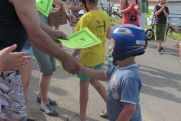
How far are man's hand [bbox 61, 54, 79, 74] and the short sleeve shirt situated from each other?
0.59m

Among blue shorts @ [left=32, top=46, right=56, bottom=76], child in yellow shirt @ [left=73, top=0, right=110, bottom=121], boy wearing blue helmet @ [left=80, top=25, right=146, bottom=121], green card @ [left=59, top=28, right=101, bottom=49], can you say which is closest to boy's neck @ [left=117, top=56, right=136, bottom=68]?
boy wearing blue helmet @ [left=80, top=25, right=146, bottom=121]

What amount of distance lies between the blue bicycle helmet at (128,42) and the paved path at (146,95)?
2.39 meters

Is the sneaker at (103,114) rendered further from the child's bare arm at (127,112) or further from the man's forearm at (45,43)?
the child's bare arm at (127,112)

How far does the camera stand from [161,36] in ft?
39.8

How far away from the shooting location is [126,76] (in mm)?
3400

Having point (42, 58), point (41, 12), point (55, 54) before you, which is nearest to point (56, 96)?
point (42, 58)

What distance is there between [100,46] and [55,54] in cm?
158

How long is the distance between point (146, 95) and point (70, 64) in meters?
3.29

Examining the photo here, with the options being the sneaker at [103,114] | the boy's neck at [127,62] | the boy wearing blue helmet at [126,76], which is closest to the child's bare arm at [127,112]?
the boy wearing blue helmet at [126,76]

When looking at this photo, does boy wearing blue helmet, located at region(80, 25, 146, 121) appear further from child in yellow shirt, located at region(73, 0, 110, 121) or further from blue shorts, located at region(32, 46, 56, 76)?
blue shorts, located at region(32, 46, 56, 76)

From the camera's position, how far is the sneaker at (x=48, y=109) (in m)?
5.71

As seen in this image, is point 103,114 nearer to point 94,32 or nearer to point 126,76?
point 94,32

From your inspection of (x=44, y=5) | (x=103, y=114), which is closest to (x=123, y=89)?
(x=44, y=5)

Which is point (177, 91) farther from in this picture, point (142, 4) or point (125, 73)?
point (125, 73)
